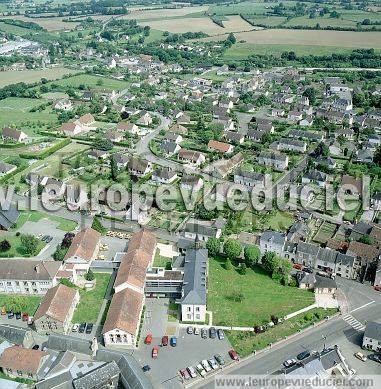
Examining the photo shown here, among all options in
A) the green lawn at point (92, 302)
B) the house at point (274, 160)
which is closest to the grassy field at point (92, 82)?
the house at point (274, 160)

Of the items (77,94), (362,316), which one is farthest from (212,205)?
(77,94)

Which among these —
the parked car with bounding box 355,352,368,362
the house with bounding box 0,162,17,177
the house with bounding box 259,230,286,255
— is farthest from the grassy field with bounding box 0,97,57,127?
the parked car with bounding box 355,352,368,362

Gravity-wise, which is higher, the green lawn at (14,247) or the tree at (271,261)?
the tree at (271,261)

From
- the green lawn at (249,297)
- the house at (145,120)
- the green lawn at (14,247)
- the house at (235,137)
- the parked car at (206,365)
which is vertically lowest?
the parked car at (206,365)

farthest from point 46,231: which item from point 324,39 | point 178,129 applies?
point 324,39

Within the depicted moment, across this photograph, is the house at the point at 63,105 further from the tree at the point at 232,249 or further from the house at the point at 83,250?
the tree at the point at 232,249

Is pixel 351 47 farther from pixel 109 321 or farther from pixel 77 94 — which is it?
pixel 109 321

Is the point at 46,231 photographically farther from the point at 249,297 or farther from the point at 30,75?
the point at 30,75
